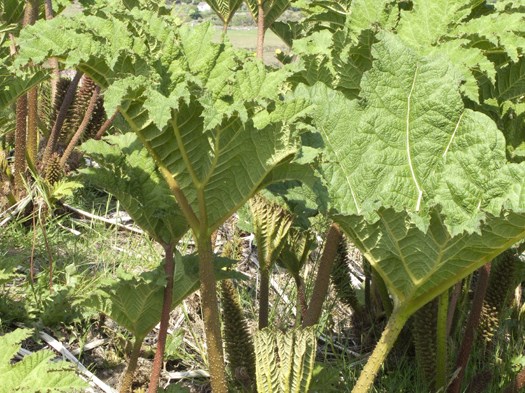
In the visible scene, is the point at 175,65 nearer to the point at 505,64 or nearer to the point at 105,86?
the point at 105,86

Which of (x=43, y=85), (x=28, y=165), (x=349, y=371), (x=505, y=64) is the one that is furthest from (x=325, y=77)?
(x=43, y=85)

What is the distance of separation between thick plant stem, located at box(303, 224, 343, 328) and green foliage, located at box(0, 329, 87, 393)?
84 cm

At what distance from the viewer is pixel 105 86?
215 cm

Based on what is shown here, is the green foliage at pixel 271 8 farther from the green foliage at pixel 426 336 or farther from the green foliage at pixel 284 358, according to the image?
the green foliage at pixel 284 358

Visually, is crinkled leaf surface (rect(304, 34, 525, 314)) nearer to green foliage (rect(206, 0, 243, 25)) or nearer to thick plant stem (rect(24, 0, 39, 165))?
green foliage (rect(206, 0, 243, 25))

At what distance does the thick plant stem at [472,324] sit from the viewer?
9.44ft

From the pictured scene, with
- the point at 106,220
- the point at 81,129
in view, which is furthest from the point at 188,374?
the point at 81,129

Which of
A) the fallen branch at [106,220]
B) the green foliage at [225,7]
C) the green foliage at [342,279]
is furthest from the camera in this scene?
the fallen branch at [106,220]

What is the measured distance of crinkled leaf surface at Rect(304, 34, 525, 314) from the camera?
2.20 m

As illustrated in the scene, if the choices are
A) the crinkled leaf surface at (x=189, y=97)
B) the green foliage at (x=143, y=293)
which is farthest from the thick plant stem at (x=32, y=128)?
the crinkled leaf surface at (x=189, y=97)

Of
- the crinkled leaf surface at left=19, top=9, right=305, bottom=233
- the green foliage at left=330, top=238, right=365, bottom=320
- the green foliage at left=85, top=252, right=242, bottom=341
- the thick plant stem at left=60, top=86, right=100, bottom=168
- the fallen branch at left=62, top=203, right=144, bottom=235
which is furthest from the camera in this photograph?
the thick plant stem at left=60, top=86, right=100, bottom=168

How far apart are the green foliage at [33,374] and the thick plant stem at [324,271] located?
84 centimetres

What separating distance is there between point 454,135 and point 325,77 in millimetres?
493

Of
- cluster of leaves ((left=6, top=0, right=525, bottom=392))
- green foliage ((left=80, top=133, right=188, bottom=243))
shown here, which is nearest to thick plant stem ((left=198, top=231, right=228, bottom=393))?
cluster of leaves ((left=6, top=0, right=525, bottom=392))
